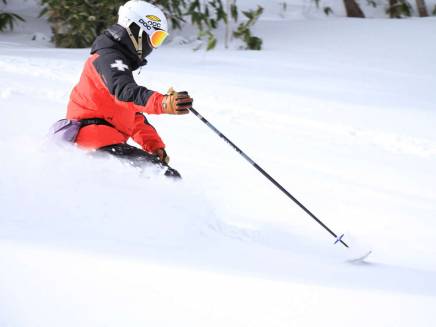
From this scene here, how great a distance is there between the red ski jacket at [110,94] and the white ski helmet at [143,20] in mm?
49

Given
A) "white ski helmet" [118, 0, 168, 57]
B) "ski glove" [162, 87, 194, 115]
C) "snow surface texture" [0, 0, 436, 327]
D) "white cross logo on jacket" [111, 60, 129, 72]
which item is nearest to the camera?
"snow surface texture" [0, 0, 436, 327]

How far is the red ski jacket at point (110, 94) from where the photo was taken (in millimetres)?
3789

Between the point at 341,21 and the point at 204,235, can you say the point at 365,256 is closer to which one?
the point at 204,235

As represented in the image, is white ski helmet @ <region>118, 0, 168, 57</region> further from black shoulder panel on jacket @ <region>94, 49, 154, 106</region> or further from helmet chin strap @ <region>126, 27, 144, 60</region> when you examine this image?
black shoulder panel on jacket @ <region>94, 49, 154, 106</region>

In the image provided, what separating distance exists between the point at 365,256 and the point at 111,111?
1.74m

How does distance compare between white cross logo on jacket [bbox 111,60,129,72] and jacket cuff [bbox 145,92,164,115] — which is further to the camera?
white cross logo on jacket [bbox 111,60,129,72]

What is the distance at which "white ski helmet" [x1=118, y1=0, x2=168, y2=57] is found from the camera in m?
3.96

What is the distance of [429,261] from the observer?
407 cm

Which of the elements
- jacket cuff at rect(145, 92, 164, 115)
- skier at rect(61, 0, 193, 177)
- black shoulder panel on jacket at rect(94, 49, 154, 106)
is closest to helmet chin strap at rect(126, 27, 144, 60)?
skier at rect(61, 0, 193, 177)

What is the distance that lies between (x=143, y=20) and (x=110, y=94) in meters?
0.49

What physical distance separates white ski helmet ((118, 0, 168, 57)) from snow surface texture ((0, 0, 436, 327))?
78 cm

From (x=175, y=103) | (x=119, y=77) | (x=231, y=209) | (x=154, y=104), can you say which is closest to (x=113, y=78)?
(x=119, y=77)

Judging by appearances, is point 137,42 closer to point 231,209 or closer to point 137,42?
point 137,42

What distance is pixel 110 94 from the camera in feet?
13.0
